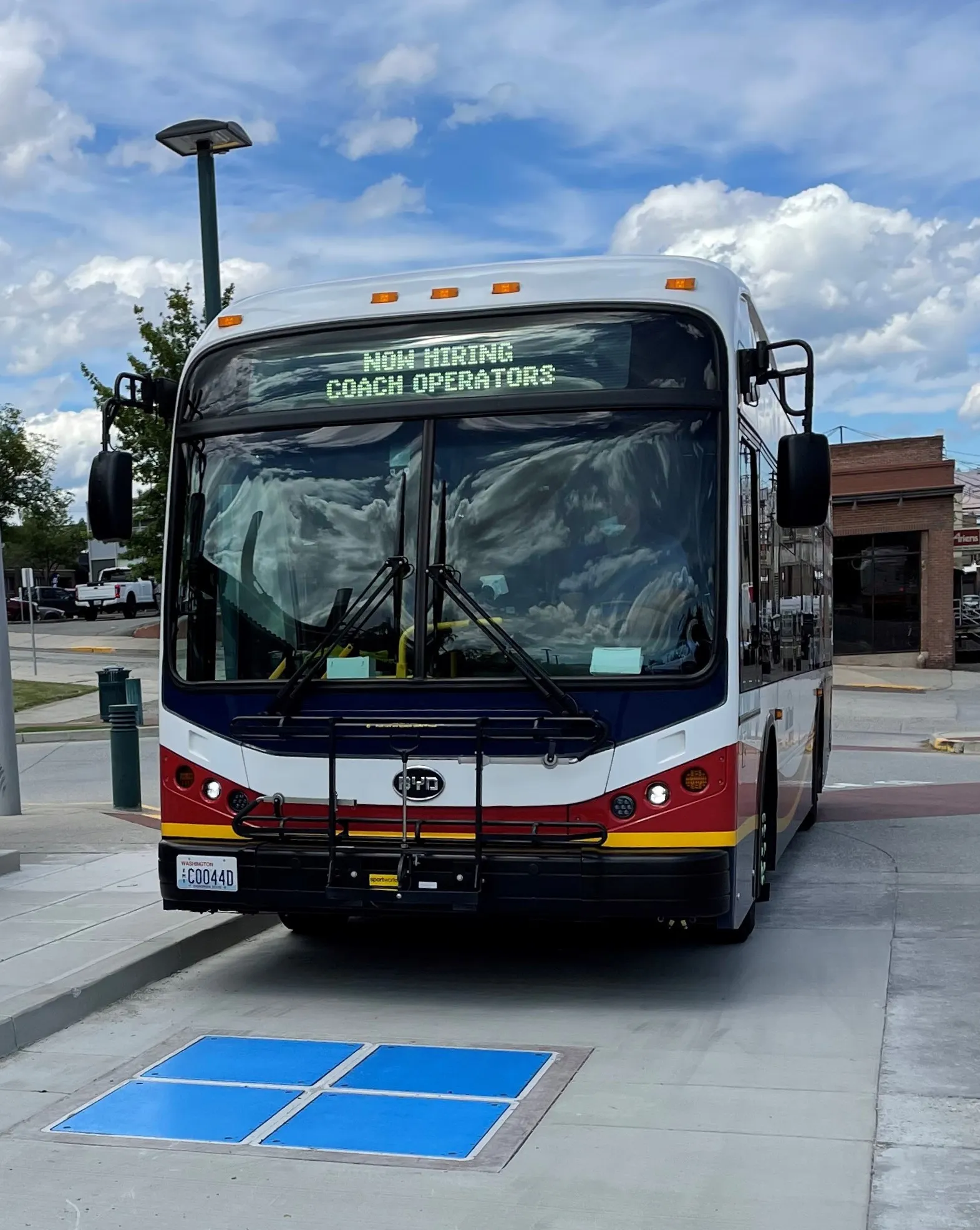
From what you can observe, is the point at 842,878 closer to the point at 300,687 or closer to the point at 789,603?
the point at 789,603

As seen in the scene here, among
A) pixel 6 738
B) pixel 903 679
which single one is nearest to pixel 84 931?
pixel 6 738

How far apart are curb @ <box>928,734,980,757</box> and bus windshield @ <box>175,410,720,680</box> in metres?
16.1

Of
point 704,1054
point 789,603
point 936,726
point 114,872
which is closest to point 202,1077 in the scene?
point 704,1054

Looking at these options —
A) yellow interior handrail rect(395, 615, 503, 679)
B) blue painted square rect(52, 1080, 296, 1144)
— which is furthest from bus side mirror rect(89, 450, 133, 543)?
blue painted square rect(52, 1080, 296, 1144)

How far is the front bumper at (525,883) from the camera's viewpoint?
22.5 ft

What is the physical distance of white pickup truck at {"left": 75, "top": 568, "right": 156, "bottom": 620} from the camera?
213ft

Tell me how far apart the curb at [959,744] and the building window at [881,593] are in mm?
17481

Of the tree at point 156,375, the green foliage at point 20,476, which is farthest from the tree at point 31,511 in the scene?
the tree at point 156,375

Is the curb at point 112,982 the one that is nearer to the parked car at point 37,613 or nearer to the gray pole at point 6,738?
the gray pole at point 6,738

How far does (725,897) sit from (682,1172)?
203cm

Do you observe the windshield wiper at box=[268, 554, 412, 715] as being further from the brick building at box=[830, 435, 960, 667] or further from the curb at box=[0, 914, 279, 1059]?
the brick building at box=[830, 435, 960, 667]

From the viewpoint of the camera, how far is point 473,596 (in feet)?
23.6

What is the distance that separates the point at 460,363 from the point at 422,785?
6.73 ft

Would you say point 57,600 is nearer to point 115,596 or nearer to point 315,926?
point 115,596
